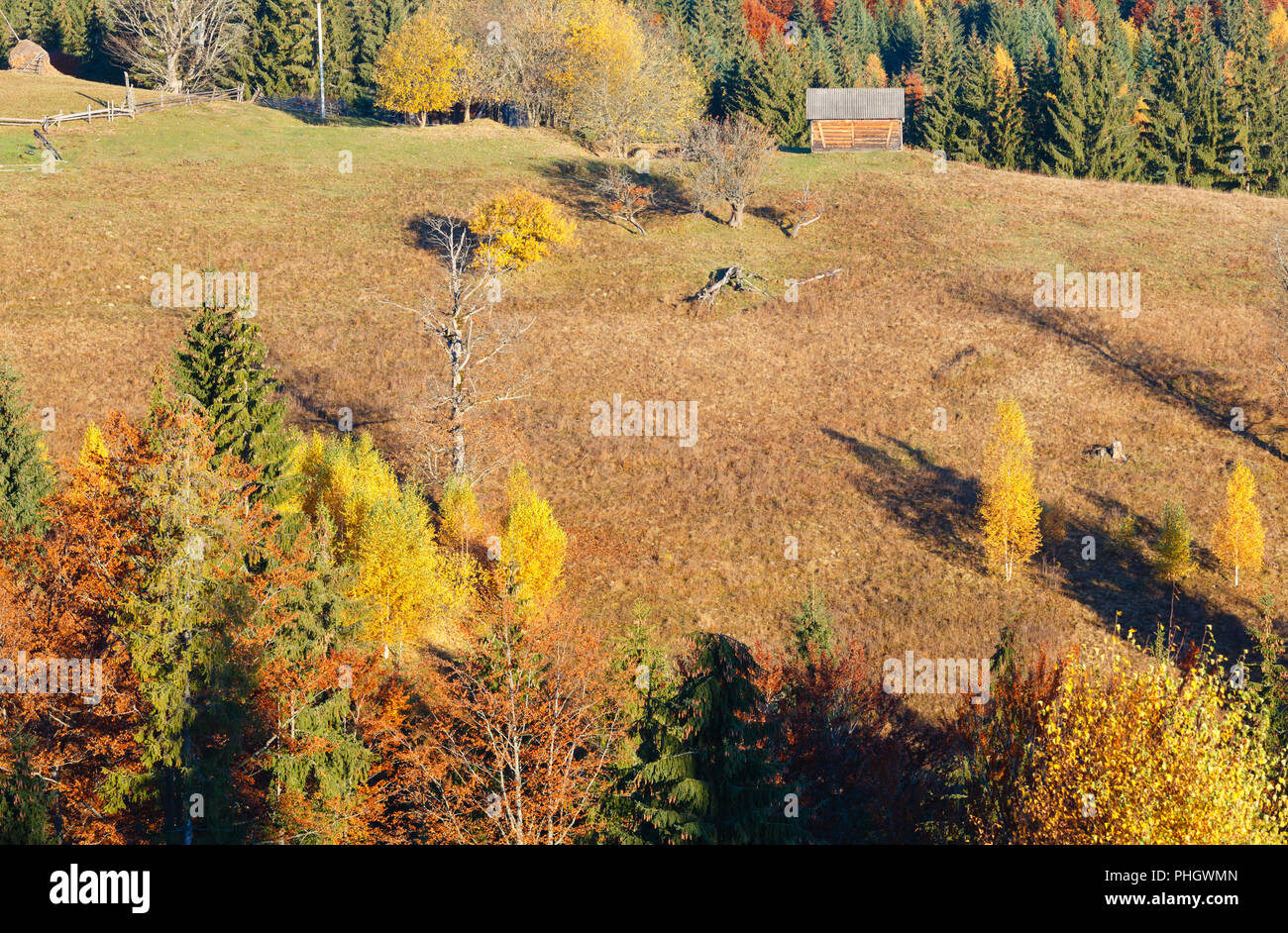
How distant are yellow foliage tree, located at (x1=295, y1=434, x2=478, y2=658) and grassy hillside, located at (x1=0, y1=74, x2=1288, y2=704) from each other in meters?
4.70

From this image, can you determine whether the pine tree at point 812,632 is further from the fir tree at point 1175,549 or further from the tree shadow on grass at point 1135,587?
the fir tree at point 1175,549

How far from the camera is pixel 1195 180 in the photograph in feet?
267

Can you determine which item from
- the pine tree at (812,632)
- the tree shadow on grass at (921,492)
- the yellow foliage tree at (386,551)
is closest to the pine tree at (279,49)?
the yellow foliage tree at (386,551)

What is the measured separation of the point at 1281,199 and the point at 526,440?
63.3 m

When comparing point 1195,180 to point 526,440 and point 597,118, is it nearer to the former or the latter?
point 597,118

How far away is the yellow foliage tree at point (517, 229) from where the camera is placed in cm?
6103

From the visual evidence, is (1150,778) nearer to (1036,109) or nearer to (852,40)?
(1036,109)

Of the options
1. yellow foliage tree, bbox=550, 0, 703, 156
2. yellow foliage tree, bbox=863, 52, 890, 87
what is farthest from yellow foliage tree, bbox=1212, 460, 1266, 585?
yellow foliage tree, bbox=863, 52, 890, 87

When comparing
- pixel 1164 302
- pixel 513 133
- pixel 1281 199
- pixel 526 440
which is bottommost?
pixel 526 440

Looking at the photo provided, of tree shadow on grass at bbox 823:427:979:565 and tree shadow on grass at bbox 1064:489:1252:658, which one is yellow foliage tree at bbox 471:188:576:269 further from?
tree shadow on grass at bbox 1064:489:1252:658

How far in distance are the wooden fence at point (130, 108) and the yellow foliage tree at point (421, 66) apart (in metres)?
15.6

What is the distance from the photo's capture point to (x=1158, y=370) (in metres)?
50.5

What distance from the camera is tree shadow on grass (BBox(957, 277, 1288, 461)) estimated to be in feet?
152
